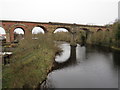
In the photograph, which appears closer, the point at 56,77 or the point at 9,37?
the point at 56,77

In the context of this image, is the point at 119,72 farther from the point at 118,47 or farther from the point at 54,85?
the point at 118,47

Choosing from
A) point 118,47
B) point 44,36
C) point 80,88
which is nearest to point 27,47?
point 44,36

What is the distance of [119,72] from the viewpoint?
34.3 feet

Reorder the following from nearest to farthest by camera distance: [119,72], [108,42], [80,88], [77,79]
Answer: [80,88], [77,79], [119,72], [108,42]

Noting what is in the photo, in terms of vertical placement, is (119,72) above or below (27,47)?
below

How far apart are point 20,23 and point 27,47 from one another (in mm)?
11505

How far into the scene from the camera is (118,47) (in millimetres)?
23078

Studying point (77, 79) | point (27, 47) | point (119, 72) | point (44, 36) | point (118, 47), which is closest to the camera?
point (77, 79)

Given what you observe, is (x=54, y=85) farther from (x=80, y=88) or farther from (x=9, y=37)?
(x=9, y=37)

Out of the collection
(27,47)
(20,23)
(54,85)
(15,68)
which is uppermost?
(20,23)

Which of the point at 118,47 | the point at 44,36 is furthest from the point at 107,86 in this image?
the point at 118,47

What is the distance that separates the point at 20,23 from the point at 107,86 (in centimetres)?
2109

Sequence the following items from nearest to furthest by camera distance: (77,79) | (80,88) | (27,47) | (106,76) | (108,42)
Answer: (80,88), (77,79), (106,76), (27,47), (108,42)

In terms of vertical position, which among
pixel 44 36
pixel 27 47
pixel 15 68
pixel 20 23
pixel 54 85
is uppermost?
pixel 20 23
